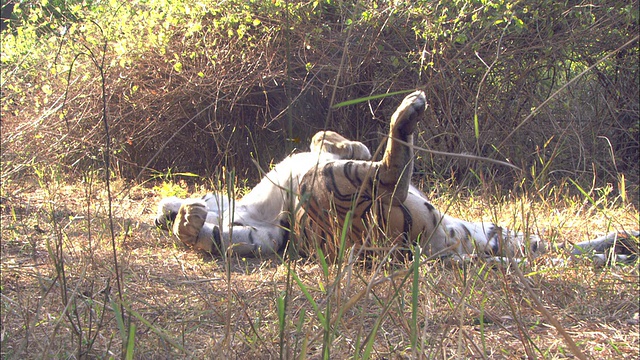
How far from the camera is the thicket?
4656mm

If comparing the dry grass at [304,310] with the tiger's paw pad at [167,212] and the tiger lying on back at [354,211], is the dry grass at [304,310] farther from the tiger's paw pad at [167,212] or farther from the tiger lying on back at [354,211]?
the tiger's paw pad at [167,212]

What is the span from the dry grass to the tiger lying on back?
0.15m

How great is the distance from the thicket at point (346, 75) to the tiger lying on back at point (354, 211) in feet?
4.36

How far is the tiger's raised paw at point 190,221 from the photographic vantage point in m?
3.14

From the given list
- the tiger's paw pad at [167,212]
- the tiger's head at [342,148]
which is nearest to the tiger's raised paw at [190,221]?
the tiger's paw pad at [167,212]

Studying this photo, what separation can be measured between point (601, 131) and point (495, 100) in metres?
0.88

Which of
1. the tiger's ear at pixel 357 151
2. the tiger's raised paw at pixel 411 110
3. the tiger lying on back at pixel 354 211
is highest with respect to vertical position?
the tiger's raised paw at pixel 411 110

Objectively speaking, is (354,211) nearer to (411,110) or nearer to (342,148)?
(411,110)

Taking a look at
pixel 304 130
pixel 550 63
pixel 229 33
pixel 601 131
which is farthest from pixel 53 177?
pixel 601 131

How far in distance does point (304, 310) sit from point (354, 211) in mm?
1261

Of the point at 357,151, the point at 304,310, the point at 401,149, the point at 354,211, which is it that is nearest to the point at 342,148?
the point at 357,151

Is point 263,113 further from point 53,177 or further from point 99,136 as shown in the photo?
point 53,177

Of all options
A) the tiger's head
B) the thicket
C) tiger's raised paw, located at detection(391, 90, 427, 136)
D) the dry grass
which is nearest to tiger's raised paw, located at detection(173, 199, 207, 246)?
the dry grass

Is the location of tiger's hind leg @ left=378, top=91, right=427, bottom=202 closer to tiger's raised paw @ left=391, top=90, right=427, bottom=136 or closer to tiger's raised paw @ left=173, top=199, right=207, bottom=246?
tiger's raised paw @ left=391, top=90, right=427, bottom=136
